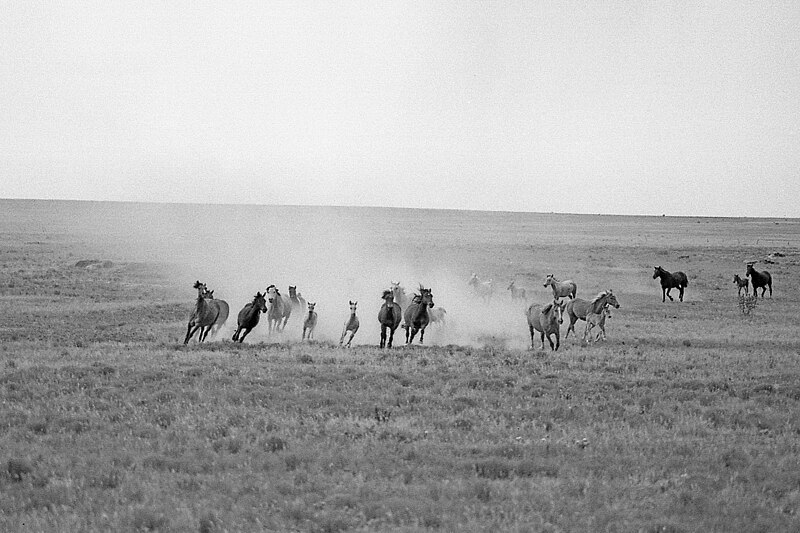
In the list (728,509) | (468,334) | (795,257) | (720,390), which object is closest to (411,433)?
(728,509)

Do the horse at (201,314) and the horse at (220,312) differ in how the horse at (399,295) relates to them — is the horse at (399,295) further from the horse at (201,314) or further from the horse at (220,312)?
the horse at (201,314)

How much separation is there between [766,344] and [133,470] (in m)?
21.2

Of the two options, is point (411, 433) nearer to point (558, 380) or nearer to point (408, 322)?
point (558, 380)

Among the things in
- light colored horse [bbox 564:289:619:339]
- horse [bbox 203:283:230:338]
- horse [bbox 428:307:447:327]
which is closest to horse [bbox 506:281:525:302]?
horse [bbox 428:307:447:327]

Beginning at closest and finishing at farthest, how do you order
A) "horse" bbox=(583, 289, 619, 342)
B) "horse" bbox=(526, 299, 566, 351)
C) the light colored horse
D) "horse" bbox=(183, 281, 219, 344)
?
1. "horse" bbox=(183, 281, 219, 344)
2. "horse" bbox=(526, 299, 566, 351)
3. "horse" bbox=(583, 289, 619, 342)
4. the light colored horse

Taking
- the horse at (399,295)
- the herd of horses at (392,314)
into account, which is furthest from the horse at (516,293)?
the horse at (399,295)

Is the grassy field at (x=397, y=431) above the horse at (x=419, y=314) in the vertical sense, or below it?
below

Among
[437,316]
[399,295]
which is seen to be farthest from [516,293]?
[399,295]

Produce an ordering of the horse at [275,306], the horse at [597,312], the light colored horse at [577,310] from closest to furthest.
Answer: the horse at [597,312]
the light colored horse at [577,310]
the horse at [275,306]

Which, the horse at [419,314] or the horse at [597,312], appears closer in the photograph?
the horse at [419,314]

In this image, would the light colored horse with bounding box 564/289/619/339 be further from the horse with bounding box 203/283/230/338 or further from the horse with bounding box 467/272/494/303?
the horse with bounding box 203/283/230/338

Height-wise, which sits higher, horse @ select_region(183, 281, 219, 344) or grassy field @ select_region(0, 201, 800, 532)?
horse @ select_region(183, 281, 219, 344)

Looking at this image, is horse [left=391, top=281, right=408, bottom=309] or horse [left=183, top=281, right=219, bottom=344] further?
horse [left=391, top=281, right=408, bottom=309]

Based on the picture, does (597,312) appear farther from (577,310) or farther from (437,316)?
(437,316)
